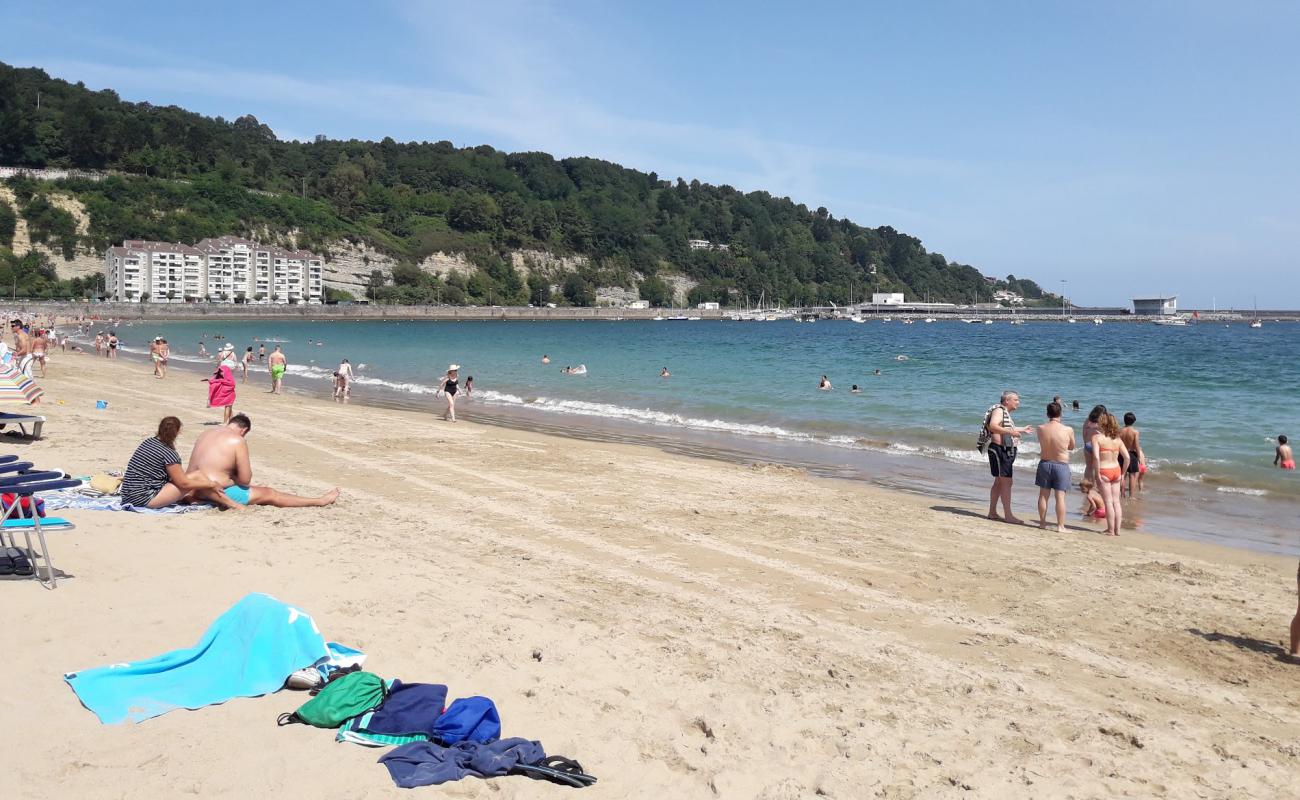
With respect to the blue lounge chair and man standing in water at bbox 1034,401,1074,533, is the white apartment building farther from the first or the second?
man standing in water at bbox 1034,401,1074,533

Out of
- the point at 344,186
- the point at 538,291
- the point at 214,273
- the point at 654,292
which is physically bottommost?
the point at 214,273

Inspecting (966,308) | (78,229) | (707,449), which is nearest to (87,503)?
(707,449)

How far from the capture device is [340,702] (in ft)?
14.2

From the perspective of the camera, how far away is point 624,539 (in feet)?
27.5

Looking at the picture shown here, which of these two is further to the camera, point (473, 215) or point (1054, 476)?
point (473, 215)

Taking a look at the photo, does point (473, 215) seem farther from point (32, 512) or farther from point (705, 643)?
point (705, 643)

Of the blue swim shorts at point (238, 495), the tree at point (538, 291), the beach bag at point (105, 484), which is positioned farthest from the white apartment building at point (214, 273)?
the blue swim shorts at point (238, 495)

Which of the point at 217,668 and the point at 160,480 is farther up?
the point at 160,480

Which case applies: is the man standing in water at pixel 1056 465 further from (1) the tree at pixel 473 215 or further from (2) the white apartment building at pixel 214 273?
(1) the tree at pixel 473 215

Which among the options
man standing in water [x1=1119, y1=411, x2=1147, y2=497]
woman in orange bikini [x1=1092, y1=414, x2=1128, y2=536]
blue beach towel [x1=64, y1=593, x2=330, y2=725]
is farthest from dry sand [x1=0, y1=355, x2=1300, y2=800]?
man standing in water [x1=1119, y1=411, x2=1147, y2=497]

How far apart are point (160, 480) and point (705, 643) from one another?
565 centimetres

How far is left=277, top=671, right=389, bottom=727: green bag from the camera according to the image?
14.1 ft

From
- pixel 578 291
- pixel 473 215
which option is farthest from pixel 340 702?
pixel 473 215

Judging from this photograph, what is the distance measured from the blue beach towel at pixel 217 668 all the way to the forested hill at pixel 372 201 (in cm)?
11899
